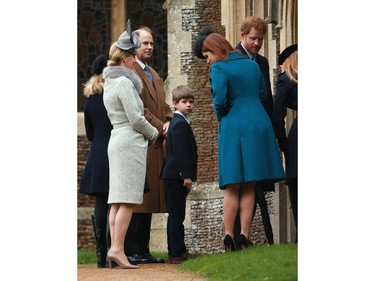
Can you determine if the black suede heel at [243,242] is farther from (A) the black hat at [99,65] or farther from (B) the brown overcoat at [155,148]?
(A) the black hat at [99,65]

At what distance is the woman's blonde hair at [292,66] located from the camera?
15094 mm

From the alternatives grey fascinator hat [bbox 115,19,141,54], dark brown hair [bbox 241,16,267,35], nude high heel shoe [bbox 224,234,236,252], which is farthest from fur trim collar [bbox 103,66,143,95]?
nude high heel shoe [bbox 224,234,236,252]

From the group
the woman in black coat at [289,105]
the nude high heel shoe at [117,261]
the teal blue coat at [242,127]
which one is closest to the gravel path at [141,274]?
the nude high heel shoe at [117,261]

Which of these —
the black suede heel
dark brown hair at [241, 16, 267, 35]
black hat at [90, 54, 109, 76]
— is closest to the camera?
the black suede heel

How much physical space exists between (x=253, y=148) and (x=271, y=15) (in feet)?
12.8

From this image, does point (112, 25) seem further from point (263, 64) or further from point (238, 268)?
point (238, 268)

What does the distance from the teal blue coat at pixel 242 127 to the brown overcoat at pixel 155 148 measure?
800mm

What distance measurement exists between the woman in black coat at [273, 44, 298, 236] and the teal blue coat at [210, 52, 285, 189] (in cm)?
17

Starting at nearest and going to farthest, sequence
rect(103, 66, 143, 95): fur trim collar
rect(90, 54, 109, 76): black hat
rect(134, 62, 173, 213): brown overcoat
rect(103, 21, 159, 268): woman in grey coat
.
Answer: rect(103, 21, 159, 268): woman in grey coat < rect(103, 66, 143, 95): fur trim collar < rect(90, 54, 109, 76): black hat < rect(134, 62, 173, 213): brown overcoat

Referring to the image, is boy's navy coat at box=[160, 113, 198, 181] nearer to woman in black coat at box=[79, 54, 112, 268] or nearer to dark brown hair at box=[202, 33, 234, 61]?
woman in black coat at box=[79, 54, 112, 268]

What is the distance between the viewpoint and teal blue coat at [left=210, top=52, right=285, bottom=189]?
48.6 feet

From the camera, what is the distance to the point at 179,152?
1530 cm

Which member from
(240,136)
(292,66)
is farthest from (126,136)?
(292,66)
